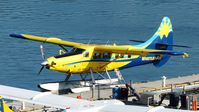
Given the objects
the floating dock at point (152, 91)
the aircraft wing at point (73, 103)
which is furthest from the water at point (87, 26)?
the aircraft wing at point (73, 103)

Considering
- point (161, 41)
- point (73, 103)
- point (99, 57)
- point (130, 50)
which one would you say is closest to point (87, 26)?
point (161, 41)

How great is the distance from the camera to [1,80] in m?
56.8

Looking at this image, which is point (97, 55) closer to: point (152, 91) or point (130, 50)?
point (130, 50)

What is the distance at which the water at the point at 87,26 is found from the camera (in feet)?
198

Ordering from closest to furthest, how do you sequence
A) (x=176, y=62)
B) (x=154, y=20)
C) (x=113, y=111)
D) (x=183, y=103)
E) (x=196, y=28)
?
(x=113, y=111) → (x=183, y=103) → (x=176, y=62) → (x=196, y=28) → (x=154, y=20)

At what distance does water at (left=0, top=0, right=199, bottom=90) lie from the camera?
60344 mm

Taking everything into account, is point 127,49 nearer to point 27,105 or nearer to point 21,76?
point 27,105

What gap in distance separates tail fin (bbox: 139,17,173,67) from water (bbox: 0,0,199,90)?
524 inches

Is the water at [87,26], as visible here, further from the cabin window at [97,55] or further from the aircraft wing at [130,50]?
the aircraft wing at [130,50]

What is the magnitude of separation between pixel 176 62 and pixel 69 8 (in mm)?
35606

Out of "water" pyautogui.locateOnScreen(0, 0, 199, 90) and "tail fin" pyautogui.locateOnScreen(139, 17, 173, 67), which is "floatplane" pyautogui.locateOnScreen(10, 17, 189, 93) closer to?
"tail fin" pyautogui.locateOnScreen(139, 17, 173, 67)

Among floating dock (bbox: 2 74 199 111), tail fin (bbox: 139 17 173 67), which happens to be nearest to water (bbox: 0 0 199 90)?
tail fin (bbox: 139 17 173 67)

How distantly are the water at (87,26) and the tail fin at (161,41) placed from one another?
1332cm

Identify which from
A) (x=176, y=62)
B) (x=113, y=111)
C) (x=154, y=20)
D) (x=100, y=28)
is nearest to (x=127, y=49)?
(x=113, y=111)
